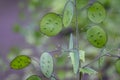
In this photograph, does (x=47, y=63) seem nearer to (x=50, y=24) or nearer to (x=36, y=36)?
(x=50, y=24)

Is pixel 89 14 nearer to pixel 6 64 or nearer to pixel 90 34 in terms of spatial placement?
pixel 90 34

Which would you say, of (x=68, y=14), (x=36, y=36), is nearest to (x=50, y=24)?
(x=68, y=14)

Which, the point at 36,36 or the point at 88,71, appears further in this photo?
the point at 36,36

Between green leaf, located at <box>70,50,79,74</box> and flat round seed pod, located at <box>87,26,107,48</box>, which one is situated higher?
flat round seed pod, located at <box>87,26,107,48</box>

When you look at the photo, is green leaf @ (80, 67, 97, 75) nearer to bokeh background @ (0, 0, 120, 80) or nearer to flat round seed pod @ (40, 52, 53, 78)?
flat round seed pod @ (40, 52, 53, 78)

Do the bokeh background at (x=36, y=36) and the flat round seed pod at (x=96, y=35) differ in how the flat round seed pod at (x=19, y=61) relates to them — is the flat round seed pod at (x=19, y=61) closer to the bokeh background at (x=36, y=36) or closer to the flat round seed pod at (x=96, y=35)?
the flat round seed pod at (x=96, y=35)

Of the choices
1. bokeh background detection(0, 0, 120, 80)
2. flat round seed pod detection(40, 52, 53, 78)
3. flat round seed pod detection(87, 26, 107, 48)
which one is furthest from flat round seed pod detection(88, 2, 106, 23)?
bokeh background detection(0, 0, 120, 80)
